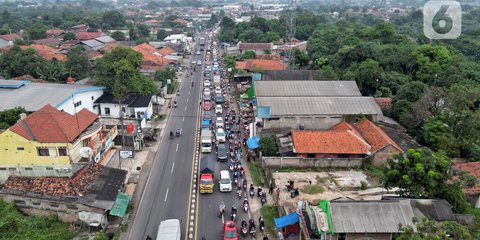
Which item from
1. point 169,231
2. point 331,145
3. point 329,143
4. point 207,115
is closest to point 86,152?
point 169,231

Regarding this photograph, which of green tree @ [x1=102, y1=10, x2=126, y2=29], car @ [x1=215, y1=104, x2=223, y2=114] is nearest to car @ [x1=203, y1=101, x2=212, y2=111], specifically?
car @ [x1=215, y1=104, x2=223, y2=114]

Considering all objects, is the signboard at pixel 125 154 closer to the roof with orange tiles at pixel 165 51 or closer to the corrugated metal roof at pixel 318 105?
the corrugated metal roof at pixel 318 105

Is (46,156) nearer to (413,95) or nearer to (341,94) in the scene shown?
(341,94)

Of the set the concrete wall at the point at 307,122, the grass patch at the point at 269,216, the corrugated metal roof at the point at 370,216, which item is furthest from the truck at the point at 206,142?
the corrugated metal roof at the point at 370,216

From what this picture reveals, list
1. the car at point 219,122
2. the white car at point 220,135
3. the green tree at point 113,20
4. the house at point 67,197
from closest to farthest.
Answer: the house at point 67,197 < the white car at point 220,135 < the car at point 219,122 < the green tree at point 113,20

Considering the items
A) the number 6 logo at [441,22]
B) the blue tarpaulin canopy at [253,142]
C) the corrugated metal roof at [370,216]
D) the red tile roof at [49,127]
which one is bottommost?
the blue tarpaulin canopy at [253,142]

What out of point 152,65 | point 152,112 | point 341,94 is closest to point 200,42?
point 152,65

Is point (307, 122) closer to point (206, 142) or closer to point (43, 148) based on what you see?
point (206, 142)
